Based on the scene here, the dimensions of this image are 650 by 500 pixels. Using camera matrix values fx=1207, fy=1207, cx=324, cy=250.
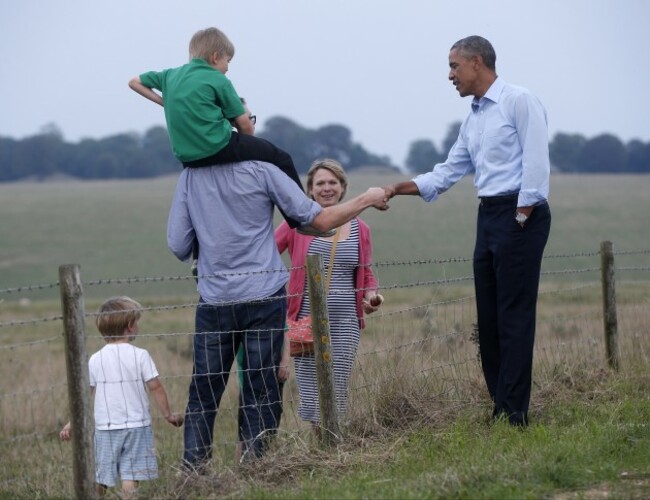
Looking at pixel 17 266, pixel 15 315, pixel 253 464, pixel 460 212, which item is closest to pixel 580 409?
pixel 253 464

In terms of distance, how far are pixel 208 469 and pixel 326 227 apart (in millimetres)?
1510

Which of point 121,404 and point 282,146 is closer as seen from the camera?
point 121,404

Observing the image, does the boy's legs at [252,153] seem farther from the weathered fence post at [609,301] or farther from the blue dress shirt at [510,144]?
the weathered fence post at [609,301]

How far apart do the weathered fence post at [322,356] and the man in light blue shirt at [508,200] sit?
87 centimetres

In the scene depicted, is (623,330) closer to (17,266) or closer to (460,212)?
(17,266)

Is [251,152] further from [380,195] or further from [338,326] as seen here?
[338,326]

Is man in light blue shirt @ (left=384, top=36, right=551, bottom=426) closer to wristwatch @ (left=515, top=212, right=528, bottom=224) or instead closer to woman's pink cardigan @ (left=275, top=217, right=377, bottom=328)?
wristwatch @ (left=515, top=212, right=528, bottom=224)

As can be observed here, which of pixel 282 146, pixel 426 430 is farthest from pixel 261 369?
pixel 282 146

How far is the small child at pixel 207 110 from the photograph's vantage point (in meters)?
6.45

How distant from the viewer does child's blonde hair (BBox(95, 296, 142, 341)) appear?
6.50 metres

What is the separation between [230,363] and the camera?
22.3 feet

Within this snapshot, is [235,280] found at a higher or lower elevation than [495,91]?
lower

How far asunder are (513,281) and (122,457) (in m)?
2.64

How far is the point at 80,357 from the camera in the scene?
5945mm
